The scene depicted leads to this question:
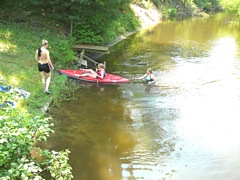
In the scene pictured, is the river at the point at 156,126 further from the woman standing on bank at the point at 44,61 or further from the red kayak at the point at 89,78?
the woman standing on bank at the point at 44,61

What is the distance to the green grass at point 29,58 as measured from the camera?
10.5m

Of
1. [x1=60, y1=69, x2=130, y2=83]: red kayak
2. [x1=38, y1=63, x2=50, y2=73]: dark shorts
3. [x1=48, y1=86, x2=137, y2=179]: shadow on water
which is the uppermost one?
[x1=38, y1=63, x2=50, y2=73]: dark shorts

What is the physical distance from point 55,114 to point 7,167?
209 inches

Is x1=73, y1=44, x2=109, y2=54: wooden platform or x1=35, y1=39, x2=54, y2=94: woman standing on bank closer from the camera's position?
x1=35, y1=39, x2=54, y2=94: woman standing on bank

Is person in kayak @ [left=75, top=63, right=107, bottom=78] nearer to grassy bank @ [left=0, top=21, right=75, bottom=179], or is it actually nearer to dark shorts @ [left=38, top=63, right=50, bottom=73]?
grassy bank @ [left=0, top=21, right=75, bottom=179]

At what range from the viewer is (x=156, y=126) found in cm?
995

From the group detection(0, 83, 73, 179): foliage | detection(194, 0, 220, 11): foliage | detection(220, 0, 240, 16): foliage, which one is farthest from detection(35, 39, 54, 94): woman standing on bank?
detection(194, 0, 220, 11): foliage

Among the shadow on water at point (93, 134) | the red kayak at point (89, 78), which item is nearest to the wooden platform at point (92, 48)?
the red kayak at point (89, 78)

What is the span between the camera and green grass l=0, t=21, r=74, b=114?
1055 cm

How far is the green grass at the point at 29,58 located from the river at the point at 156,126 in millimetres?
813

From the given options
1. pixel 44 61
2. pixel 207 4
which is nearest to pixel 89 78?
pixel 44 61

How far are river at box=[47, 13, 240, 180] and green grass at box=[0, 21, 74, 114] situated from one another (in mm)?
813

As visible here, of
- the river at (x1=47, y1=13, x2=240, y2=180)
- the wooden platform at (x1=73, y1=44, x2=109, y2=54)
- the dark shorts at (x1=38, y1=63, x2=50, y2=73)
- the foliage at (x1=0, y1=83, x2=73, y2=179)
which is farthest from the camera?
the wooden platform at (x1=73, y1=44, x2=109, y2=54)

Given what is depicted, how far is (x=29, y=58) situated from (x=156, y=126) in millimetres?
6920
